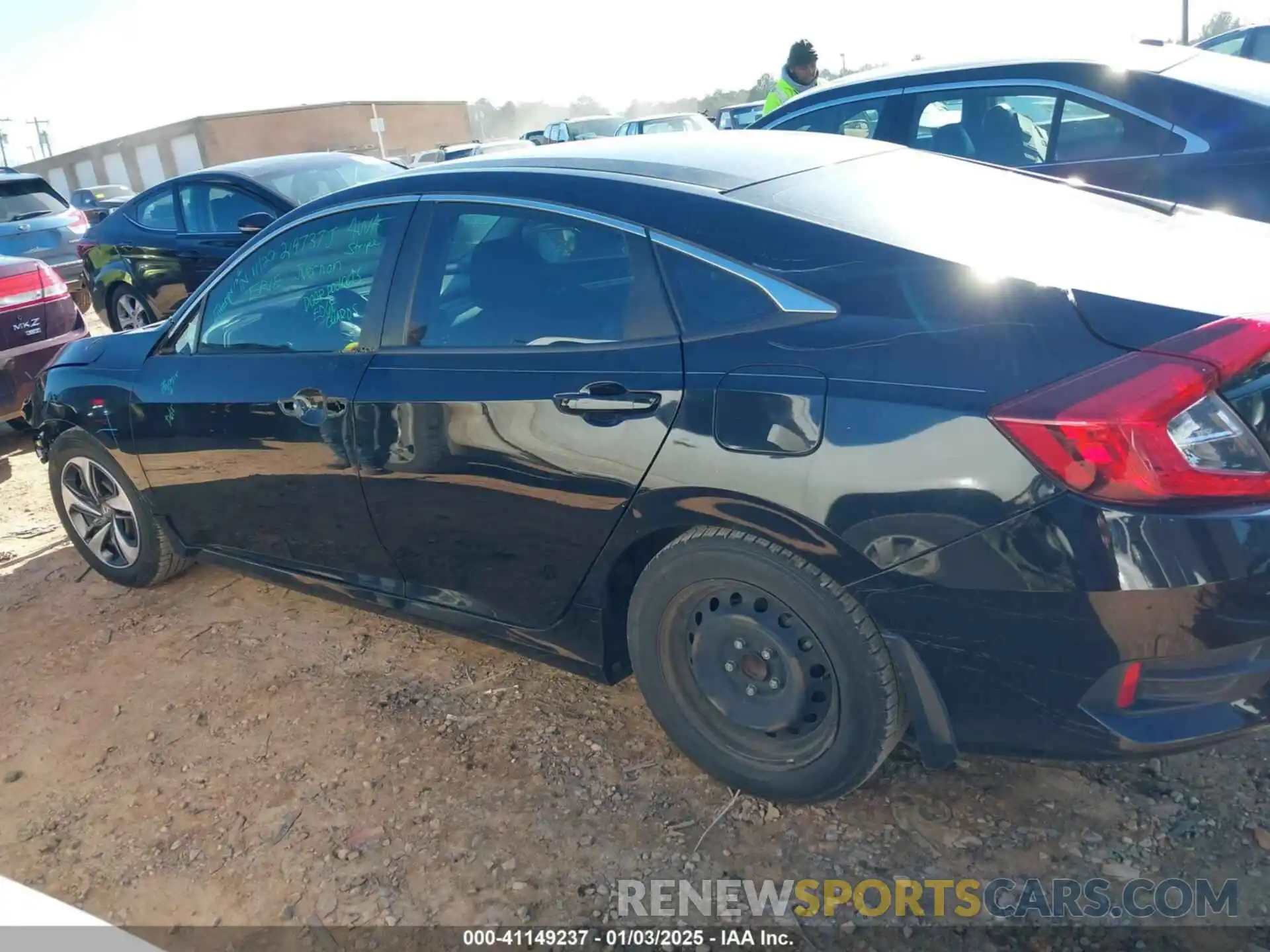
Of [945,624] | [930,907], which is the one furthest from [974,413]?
[930,907]

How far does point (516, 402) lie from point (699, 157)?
0.87 metres

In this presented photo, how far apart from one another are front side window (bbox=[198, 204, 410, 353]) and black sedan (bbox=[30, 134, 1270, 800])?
0.01 m

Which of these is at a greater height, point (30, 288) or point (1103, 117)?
point (1103, 117)

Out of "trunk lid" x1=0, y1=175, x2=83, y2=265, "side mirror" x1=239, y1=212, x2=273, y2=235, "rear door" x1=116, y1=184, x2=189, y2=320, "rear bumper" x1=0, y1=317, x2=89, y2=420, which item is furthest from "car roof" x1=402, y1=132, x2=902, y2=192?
"trunk lid" x1=0, y1=175, x2=83, y2=265

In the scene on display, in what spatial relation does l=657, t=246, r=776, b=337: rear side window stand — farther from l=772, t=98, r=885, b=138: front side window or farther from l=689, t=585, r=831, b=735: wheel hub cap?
l=772, t=98, r=885, b=138: front side window

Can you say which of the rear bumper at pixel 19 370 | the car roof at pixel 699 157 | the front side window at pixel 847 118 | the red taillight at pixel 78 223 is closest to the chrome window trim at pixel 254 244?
the car roof at pixel 699 157

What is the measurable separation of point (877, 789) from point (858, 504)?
95 centimetres

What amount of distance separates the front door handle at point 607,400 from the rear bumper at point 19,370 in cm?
464

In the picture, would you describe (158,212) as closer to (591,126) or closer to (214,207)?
(214,207)

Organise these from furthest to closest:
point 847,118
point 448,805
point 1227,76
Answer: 1. point 847,118
2. point 1227,76
3. point 448,805

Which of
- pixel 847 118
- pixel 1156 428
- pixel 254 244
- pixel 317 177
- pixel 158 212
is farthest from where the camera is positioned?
pixel 158 212

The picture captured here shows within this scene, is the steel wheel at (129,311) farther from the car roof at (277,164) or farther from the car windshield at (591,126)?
the car windshield at (591,126)

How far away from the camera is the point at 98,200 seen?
933 inches

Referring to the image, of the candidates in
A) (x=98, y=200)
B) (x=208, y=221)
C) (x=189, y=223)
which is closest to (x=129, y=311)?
(x=189, y=223)
